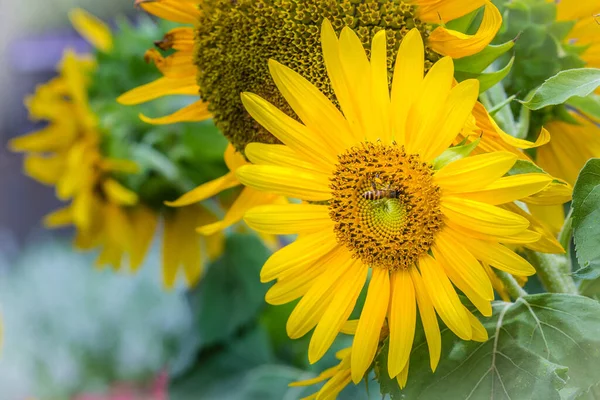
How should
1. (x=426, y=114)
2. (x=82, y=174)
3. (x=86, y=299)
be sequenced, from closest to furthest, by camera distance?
(x=426, y=114), (x=82, y=174), (x=86, y=299)

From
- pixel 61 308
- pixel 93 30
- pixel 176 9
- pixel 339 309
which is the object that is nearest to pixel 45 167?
pixel 93 30

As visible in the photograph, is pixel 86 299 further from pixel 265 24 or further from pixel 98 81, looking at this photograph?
pixel 265 24

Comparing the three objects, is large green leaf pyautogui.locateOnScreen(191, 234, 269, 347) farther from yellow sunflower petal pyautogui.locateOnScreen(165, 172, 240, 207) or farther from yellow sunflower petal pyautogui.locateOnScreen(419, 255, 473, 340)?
yellow sunflower petal pyautogui.locateOnScreen(419, 255, 473, 340)

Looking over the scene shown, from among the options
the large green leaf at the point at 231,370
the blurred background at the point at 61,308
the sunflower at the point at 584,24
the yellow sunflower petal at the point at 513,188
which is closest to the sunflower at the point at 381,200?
the yellow sunflower petal at the point at 513,188

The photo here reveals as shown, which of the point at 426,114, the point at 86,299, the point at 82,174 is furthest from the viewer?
the point at 86,299

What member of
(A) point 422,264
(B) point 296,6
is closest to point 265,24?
(B) point 296,6

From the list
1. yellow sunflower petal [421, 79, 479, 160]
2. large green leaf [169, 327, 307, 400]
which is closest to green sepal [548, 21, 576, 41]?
yellow sunflower petal [421, 79, 479, 160]


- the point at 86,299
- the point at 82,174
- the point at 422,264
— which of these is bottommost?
the point at 86,299

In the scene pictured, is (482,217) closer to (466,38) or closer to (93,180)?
(466,38)
